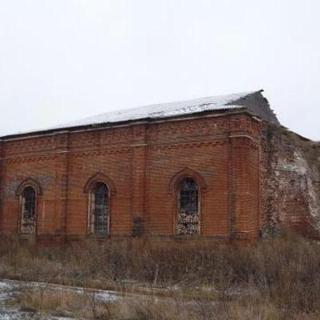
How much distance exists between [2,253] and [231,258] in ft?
32.1

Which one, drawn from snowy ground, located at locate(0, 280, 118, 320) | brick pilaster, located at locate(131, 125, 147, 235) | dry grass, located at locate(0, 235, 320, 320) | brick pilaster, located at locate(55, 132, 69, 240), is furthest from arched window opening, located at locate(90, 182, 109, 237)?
snowy ground, located at locate(0, 280, 118, 320)

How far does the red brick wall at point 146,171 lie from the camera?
18.4 metres

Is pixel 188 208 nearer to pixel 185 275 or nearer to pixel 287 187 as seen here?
pixel 287 187

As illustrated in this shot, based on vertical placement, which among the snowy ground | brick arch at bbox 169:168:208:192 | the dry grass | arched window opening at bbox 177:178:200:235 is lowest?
the snowy ground

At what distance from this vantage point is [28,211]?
2403 cm

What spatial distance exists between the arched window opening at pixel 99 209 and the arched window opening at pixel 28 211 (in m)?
3.19

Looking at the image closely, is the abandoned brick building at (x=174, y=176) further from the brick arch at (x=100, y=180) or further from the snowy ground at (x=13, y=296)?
the snowy ground at (x=13, y=296)

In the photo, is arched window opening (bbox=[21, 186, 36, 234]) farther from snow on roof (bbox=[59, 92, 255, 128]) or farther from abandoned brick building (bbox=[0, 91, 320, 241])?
snow on roof (bbox=[59, 92, 255, 128])

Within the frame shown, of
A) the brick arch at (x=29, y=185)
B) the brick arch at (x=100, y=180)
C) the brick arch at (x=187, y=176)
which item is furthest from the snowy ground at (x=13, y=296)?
the brick arch at (x=29, y=185)

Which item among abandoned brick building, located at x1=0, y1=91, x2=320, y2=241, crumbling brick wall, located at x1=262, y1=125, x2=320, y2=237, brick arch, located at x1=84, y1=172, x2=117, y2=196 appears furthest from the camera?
brick arch, located at x1=84, y1=172, x2=117, y2=196

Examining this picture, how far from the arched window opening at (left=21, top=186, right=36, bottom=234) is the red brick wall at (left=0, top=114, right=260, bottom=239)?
395 mm

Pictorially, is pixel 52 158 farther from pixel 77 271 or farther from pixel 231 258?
pixel 231 258

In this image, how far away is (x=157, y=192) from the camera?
19922mm

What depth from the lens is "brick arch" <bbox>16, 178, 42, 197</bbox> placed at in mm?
23297
